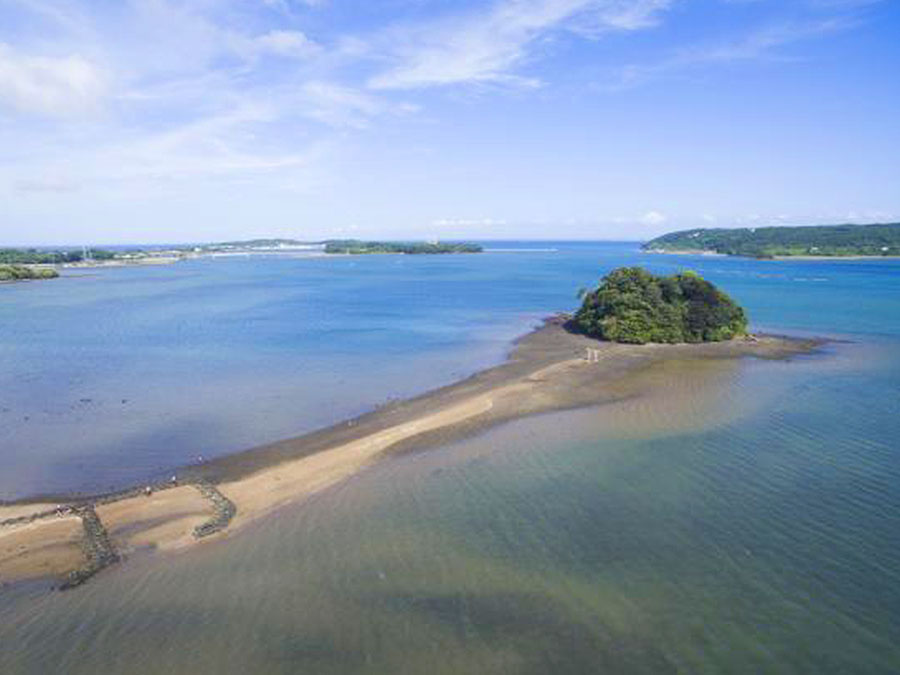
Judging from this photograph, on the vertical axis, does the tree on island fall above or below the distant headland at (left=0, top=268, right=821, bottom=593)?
above

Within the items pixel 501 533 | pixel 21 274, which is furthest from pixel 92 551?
pixel 21 274

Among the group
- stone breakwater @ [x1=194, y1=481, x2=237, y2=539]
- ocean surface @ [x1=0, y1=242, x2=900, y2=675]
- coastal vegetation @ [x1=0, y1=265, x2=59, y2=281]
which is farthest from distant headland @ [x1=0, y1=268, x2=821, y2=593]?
coastal vegetation @ [x1=0, y1=265, x2=59, y2=281]

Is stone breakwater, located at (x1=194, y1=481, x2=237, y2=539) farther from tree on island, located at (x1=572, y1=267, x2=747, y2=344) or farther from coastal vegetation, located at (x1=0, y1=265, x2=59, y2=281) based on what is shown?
coastal vegetation, located at (x1=0, y1=265, x2=59, y2=281)

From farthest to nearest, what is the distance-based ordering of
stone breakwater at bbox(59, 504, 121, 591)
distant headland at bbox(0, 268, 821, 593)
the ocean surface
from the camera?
distant headland at bbox(0, 268, 821, 593) < stone breakwater at bbox(59, 504, 121, 591) < the ocean surface

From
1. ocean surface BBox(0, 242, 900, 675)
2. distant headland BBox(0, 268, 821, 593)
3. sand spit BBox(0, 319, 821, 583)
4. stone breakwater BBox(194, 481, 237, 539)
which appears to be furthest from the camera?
stone breakwater BBox(194, 481, 237, 539)

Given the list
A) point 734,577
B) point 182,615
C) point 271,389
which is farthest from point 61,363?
point 734,577

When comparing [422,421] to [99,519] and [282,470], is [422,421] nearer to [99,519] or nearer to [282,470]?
[282,470]

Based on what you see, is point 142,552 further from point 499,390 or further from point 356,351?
point 356,351
